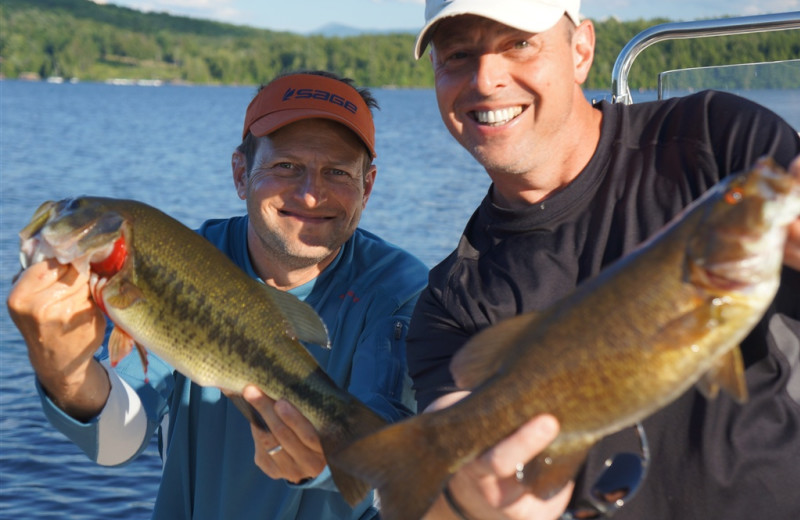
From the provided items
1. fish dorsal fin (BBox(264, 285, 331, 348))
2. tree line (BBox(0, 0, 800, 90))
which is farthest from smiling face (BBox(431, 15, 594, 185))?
tree line (BBox(0, 0, 800, 90))

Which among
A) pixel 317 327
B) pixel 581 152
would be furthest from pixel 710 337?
pixel 317 327

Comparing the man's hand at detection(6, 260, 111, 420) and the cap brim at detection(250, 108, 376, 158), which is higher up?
the cap brim at detection(250, 108, 376, 158)

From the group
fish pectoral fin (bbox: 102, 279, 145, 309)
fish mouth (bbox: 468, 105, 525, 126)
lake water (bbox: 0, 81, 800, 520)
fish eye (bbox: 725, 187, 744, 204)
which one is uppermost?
fish eye (bbox: 725, 187, 744, 204)

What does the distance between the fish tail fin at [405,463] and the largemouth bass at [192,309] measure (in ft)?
2.55

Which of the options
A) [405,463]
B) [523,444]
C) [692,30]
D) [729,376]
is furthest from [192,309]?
[692,30]

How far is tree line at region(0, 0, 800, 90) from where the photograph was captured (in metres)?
107

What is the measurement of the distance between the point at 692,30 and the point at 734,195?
2984 mm

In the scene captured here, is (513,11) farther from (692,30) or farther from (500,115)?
(692,30)

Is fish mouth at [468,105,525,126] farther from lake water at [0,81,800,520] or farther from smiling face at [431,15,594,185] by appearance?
lake water at [0,81,800,520]

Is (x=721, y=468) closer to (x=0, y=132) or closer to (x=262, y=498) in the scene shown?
(x=262, y=498)

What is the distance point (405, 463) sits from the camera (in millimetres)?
2621

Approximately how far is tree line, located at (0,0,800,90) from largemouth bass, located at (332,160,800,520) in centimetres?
8460

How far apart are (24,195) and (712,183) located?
21091 mm

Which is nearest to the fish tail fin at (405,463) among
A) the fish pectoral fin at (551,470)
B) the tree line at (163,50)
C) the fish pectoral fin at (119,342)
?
the fish pectoral fin at (551,470)
